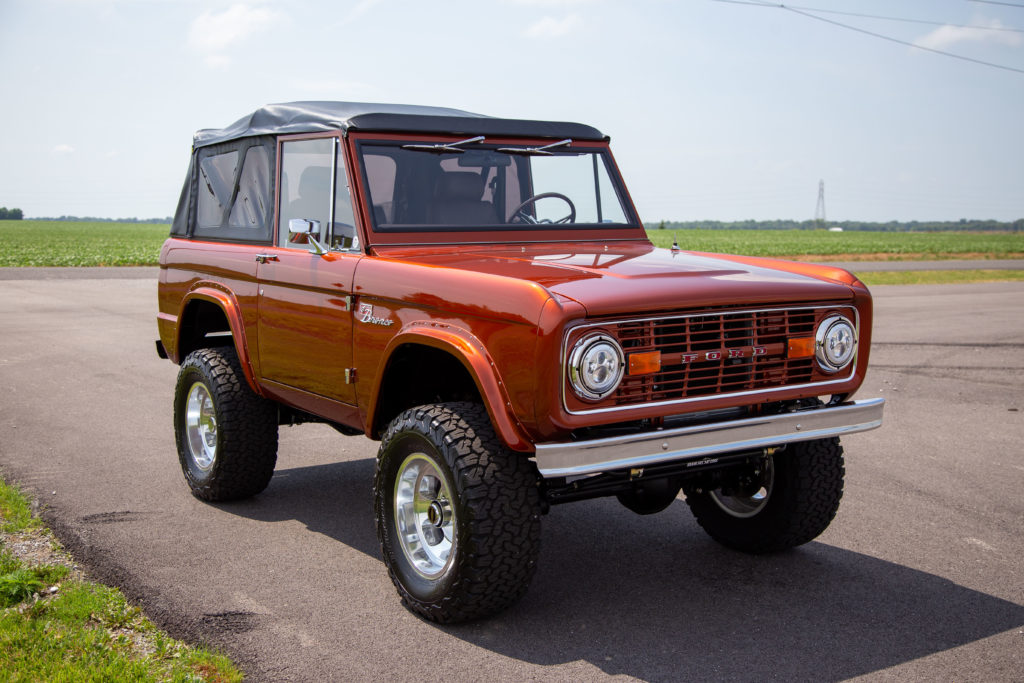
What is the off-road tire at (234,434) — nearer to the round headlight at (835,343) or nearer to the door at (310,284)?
the door at (310,284)

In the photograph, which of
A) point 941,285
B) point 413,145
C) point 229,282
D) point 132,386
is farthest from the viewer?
point 941,285

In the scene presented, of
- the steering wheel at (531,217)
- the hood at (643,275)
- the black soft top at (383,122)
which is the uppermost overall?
the black soft top at (383,122)

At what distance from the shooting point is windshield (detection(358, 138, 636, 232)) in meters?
4.89

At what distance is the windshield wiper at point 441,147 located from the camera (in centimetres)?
500

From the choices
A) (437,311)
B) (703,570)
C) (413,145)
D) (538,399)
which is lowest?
(703,570)

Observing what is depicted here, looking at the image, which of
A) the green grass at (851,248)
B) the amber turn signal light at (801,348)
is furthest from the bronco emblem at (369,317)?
the green grass at (851,248)

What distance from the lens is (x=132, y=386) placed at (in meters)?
9.66

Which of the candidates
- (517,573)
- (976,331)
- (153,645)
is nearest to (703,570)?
(517,573)

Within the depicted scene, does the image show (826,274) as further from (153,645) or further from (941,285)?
(941,285)

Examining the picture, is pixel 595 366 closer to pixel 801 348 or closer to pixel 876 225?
pixel 801 348

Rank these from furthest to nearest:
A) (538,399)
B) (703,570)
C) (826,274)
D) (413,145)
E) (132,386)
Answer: (132,386)
(413,145)
(703,570)
(826,274)
(538,399)

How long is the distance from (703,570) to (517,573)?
4.08 feet

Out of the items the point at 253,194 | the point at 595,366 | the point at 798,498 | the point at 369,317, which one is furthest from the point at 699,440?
the point at 253,194

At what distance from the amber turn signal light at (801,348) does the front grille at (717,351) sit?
0.02m
